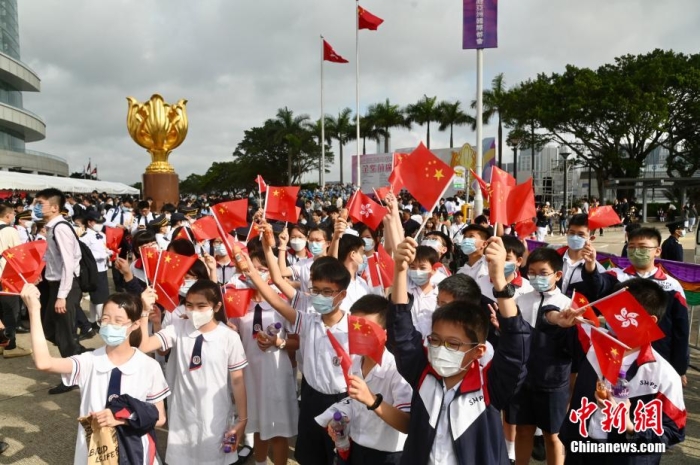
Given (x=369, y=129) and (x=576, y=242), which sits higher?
(x=369, y=129)

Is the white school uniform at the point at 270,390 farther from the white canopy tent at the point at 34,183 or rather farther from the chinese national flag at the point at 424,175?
the white canopy tent at the point at 34,183

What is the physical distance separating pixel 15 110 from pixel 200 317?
46.2m

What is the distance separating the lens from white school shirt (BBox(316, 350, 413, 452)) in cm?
234

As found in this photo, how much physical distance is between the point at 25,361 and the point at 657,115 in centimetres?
2732

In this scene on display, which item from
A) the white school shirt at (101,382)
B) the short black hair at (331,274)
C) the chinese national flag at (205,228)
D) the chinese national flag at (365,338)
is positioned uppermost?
the chinese national flag at (205,228)

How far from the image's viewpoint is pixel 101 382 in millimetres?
2523

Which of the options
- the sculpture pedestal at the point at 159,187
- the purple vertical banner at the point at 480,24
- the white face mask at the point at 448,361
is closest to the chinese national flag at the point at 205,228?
the white face mask at the point at 448,361

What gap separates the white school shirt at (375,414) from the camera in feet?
7.69

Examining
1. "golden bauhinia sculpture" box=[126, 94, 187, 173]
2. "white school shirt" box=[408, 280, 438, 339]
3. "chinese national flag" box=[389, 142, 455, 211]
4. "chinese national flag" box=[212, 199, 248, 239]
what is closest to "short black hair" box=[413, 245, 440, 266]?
"white school shirt" box=[408, 280, 438, 339]

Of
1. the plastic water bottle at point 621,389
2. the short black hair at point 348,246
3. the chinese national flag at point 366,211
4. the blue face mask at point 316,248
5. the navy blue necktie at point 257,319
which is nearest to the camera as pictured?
the plastic water bottle at point 621,389

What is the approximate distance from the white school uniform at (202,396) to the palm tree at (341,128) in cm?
3813

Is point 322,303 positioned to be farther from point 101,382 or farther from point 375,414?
point 101,382

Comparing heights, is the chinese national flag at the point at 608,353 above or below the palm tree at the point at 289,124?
below

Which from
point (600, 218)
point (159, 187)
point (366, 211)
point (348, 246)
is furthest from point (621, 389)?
point (159, 187)
